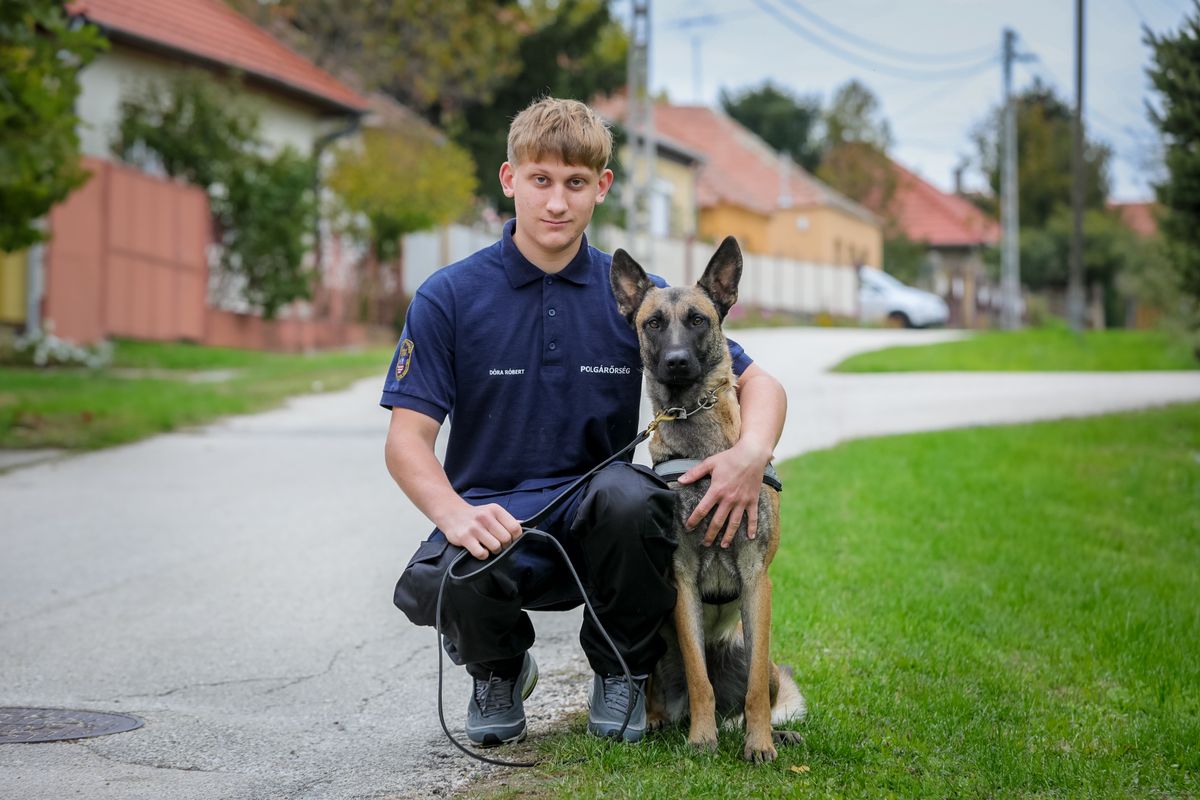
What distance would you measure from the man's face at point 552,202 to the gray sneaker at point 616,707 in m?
1.29

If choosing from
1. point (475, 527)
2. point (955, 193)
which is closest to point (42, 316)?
point (475, 527)

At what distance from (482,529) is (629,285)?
0.87 meters

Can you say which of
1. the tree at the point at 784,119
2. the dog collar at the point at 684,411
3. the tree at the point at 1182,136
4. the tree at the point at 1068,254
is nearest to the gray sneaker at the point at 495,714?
the dog collar at the point at 684,411

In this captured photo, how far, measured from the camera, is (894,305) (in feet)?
140

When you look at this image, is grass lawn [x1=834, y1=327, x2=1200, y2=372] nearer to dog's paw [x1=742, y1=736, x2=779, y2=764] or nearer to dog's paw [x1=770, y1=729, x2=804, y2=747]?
dog's paw [x1=770, y1=729, x2=804, y2=747]

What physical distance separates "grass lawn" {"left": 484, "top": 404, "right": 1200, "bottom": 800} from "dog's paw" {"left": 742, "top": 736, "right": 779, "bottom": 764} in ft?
0.12

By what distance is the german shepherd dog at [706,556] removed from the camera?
158 inches

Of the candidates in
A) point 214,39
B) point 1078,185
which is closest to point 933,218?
point 1078,185

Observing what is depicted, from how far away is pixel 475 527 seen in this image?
3934mm

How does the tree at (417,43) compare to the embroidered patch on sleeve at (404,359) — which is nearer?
the embroidered patch on sleeve at (404,359)

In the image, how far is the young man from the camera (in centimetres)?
401

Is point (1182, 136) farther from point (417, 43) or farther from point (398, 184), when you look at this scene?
point (417, 43)

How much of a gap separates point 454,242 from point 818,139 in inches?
1690

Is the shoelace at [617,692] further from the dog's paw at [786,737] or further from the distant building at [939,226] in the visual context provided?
the distant building at [939,226]
